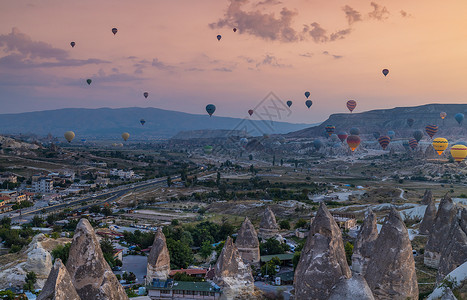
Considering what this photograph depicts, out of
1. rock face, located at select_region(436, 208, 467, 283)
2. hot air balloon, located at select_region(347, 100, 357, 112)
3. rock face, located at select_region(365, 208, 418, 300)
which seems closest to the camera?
rock face, located at select_region(365, 208, 418, 300)

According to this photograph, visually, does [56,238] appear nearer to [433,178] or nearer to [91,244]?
[91,244]

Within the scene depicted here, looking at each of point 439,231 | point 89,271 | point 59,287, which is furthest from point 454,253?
point 59,287

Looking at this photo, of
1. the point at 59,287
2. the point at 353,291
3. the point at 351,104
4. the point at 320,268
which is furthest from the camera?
the point at 351,104

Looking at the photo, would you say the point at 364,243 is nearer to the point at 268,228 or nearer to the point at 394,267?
the point at 394,267

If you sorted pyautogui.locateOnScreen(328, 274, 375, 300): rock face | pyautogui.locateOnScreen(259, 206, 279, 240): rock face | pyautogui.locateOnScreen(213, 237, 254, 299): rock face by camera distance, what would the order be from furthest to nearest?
1. pyautogui.locateOnScreen(259, 206, 279, 240): rock face
2. pyautogui.locateOnScreen(213, 237, 254, 299): rock face
3. pyautogui.locateOnScreen(328, 274, 375, 300): rock face

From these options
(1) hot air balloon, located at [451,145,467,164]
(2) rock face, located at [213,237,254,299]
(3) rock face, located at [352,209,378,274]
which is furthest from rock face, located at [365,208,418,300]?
(1) hot air balloon, located at [451,145,467,164]

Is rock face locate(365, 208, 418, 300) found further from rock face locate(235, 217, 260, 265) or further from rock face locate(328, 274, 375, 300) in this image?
rock face locate(235, 217, 260, 265)

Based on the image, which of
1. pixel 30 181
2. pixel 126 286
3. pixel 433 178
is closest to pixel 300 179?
pixel 433 178
